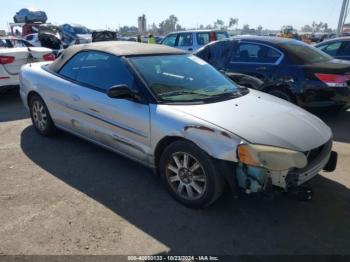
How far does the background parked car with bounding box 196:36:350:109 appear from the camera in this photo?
5.89m

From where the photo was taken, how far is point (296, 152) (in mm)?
2938

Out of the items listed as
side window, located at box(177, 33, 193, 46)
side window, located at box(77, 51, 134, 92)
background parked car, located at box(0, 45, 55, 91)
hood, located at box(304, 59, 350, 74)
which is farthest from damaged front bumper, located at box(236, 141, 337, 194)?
side window, located at box(177, 33, 193, 46)

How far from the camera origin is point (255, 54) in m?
6.65

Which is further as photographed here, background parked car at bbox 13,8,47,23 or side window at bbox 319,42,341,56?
background parked car at bbox 13,8,47,23

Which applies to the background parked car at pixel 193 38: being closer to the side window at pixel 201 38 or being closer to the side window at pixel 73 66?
the side window at pixel 201 38

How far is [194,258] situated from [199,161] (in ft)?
2.81

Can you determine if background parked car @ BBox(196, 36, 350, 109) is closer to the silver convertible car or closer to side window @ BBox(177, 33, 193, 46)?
the silver convertible car

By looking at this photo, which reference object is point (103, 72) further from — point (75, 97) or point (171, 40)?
point (171, 40)

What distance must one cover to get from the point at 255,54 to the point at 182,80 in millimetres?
3195

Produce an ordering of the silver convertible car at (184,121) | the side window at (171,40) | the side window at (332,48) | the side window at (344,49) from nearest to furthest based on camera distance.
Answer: the silver convertible car at (184,121), the side window at (344,49), the side window at (332,48), the side window at (171,40)

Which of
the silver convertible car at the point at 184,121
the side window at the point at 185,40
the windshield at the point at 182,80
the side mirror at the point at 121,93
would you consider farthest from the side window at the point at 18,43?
the side mirror at the point at 121,93

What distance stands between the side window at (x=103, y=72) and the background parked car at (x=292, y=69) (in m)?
3.24

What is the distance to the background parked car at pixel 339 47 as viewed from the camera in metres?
9.32

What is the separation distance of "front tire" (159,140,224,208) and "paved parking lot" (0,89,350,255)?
0.47 ft
